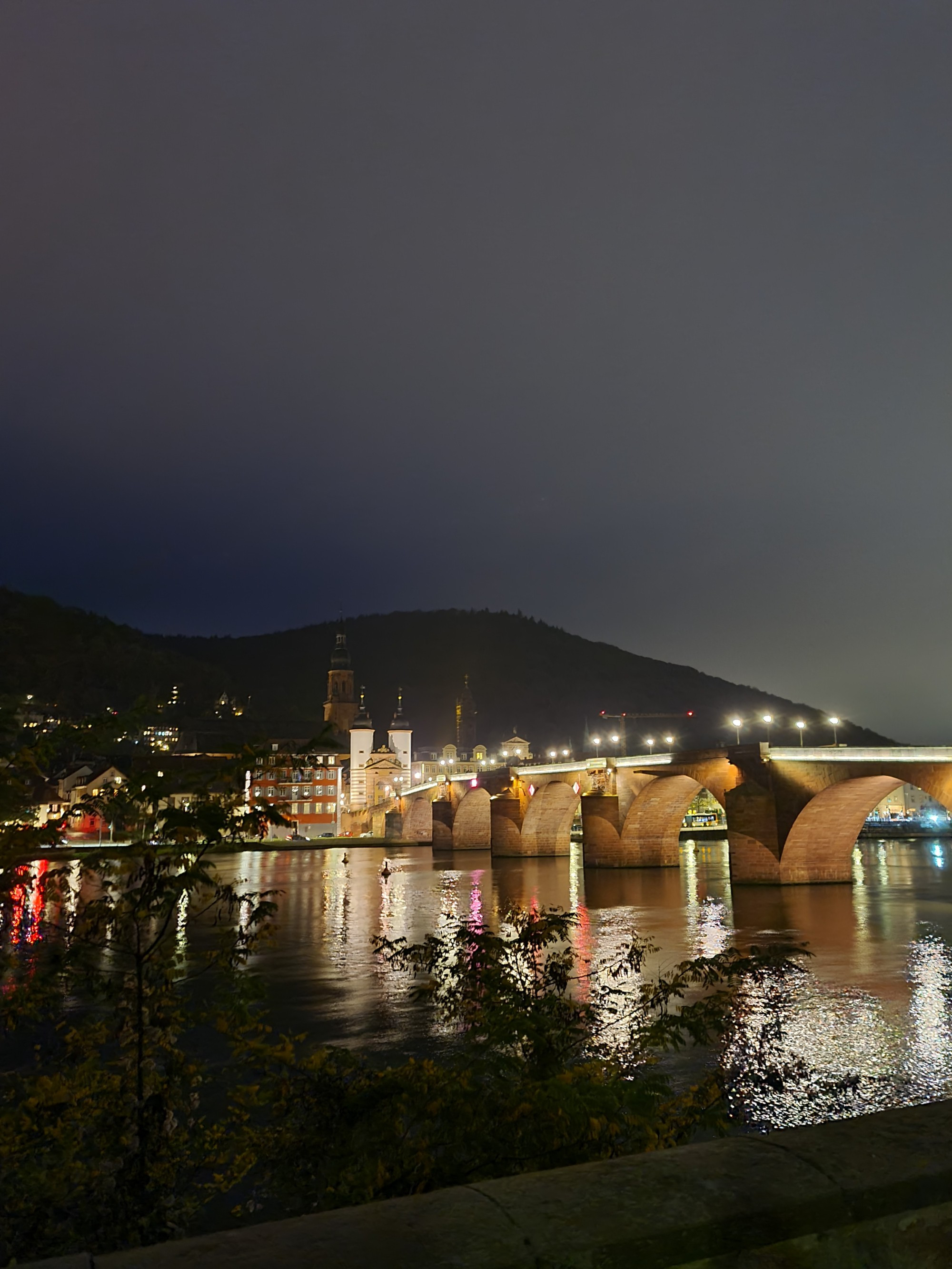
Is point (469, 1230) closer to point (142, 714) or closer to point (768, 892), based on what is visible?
point (142, 714)

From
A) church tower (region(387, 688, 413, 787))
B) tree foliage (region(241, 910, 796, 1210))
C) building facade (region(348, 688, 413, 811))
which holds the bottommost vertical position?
tree foliage (region(241, 910, 796, 1210))

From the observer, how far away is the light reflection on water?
13633 millimetres

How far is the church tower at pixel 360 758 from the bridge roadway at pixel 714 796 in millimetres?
44172

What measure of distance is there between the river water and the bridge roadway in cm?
147

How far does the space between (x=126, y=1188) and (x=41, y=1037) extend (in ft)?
38.8

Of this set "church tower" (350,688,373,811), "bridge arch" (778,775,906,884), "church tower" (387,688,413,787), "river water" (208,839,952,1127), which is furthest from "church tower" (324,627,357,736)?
"bridge arch" (778,775,906,884)

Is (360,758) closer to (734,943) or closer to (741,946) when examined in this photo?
(734,943)

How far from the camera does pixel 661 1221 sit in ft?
7.70

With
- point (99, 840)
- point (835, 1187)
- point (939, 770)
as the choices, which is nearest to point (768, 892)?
point (939, 770)

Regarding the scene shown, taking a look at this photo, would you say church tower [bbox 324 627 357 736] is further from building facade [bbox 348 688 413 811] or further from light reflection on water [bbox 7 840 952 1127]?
light reflection on water [bbox 7 840 952 1127]

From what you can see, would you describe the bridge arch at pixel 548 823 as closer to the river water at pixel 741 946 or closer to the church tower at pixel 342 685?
the river water at pixel 741 946

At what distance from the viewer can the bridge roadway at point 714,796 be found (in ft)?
137

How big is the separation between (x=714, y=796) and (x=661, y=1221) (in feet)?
163

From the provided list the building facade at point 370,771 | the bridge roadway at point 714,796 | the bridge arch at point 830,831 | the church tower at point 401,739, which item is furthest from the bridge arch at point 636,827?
the church tower at point 401,739
